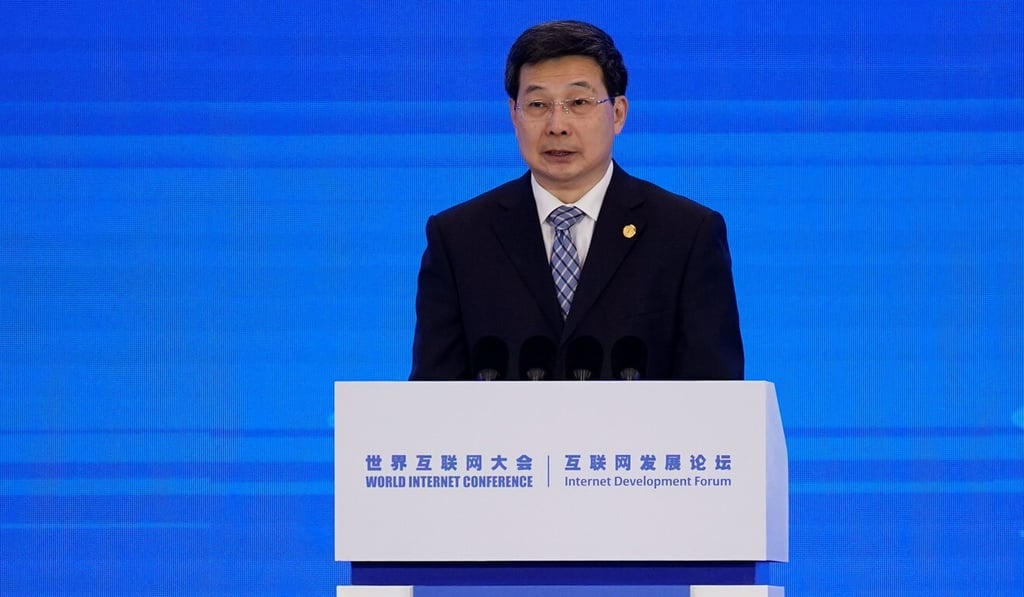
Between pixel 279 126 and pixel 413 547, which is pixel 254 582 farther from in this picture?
pixel 413 547

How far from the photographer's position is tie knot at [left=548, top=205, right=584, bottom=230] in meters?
2.53

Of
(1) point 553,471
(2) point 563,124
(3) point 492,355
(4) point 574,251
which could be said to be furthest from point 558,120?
(1) point 553,471

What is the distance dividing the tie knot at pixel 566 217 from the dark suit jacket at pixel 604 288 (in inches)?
1.4

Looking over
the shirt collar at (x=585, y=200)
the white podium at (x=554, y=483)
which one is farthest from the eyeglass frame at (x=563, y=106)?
the white podium at (x=554, y=483)

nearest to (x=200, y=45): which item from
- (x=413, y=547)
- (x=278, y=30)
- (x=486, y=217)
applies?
(x=278, y=30)

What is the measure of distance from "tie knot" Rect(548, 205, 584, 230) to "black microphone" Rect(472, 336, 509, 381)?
0.50 meters

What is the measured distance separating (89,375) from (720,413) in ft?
7.67

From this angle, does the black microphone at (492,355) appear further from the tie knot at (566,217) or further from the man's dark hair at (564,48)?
the man's dark hair at (564,48)

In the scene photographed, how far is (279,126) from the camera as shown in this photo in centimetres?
374

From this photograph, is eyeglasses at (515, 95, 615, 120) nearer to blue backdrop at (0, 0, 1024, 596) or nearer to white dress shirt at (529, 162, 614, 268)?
white dress shirt at (529, 162, 614, 268)

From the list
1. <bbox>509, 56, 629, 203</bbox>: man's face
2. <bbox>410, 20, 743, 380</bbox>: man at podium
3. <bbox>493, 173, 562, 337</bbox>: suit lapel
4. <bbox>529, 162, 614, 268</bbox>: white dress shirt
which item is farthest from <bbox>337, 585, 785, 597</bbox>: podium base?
<bbox>509, 56, 629, 203</bbox>: man's face

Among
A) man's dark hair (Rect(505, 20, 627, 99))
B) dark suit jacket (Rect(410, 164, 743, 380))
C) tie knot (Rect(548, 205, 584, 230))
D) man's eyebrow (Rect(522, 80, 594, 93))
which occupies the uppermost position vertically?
man's dark hair (Rect(505, 20, 627, 99))

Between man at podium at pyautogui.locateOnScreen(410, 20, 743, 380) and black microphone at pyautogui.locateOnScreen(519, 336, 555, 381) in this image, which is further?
man at podium at pyautogui.locateOnScreen(410, 20, 743, 380)

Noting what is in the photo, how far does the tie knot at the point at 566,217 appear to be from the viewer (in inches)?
99.7
